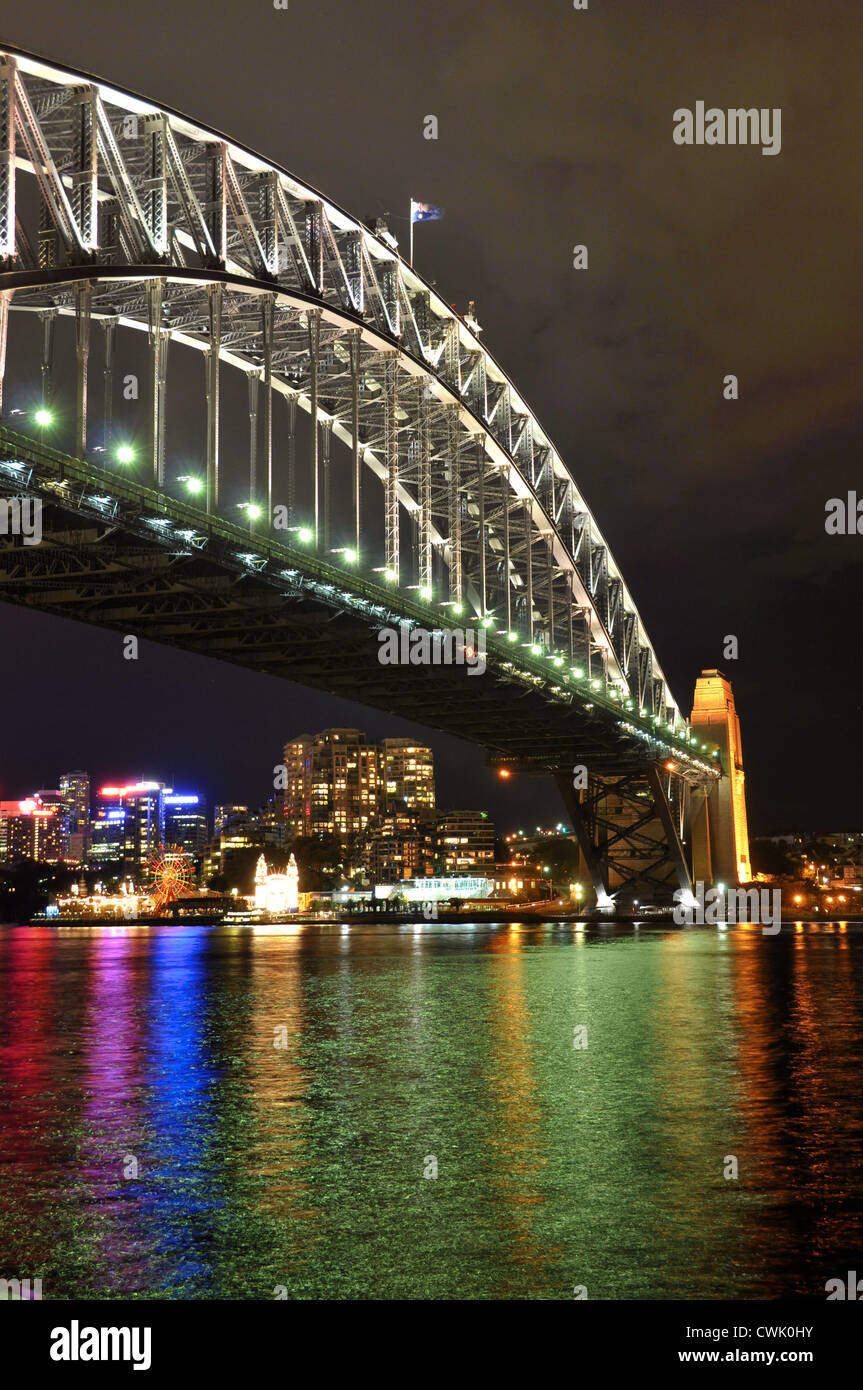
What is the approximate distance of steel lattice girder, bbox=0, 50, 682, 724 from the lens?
32.7 metres

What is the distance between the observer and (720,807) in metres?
109

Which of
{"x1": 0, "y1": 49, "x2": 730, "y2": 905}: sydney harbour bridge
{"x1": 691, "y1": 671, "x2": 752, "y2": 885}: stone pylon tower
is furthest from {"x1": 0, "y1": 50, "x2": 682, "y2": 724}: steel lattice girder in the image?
{"x1": 691, "y1": 671, "x2": 752, "y2": 885}: stone pylon tower

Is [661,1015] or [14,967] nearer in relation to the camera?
[661,1015]

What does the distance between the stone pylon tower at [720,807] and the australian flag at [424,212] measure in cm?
6054

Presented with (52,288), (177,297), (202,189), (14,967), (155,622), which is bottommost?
(14,967)

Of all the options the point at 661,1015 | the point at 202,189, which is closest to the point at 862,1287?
the point at 661,1015

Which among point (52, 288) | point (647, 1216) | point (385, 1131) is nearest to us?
point (647, 1216)

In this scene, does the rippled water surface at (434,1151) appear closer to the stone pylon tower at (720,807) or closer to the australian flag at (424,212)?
the australian flag at (424,212)
